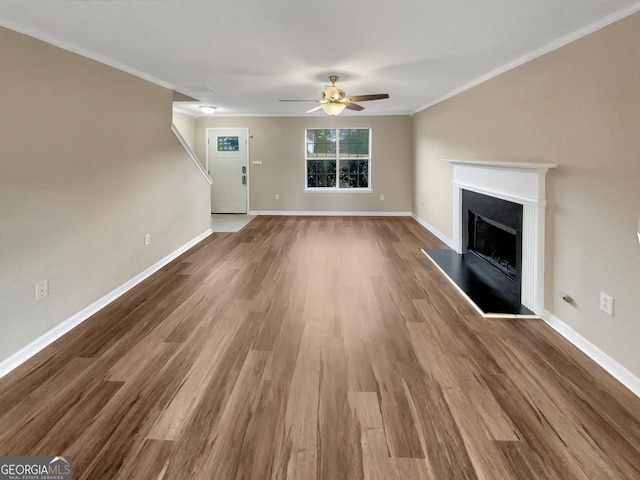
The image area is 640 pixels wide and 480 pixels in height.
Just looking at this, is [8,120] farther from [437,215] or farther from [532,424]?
[437,215]

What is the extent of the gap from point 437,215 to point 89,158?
5.23 m

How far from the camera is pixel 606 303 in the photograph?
2516mm

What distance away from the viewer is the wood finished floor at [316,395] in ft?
5.56

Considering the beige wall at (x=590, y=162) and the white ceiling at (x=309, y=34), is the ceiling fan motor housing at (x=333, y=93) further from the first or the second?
the beige wall at (x=590, y=162)

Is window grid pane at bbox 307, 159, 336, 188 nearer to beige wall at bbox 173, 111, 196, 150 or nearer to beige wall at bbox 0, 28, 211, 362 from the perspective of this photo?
beige wall at bbox 173, 111, 196, 150

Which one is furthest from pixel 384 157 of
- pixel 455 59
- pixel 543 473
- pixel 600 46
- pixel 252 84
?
pixel 543 473

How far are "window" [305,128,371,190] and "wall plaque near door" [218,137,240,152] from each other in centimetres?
162

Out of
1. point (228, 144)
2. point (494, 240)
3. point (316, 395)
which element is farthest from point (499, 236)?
point (228, 144)

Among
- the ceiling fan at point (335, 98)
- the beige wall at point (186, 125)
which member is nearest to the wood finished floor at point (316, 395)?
the ceiling fan at point (335, 98)

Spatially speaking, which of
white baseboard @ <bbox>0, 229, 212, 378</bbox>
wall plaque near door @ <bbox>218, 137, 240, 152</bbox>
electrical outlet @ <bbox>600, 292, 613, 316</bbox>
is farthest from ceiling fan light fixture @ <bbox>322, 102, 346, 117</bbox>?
wall plaque near door @ <bbox>218, 137, 240, 152</bbox>

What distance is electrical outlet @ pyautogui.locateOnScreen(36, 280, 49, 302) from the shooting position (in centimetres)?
277

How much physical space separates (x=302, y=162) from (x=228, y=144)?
1.74m

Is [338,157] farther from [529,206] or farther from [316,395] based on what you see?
[316,395]

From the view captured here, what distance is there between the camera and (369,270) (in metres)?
4.68
